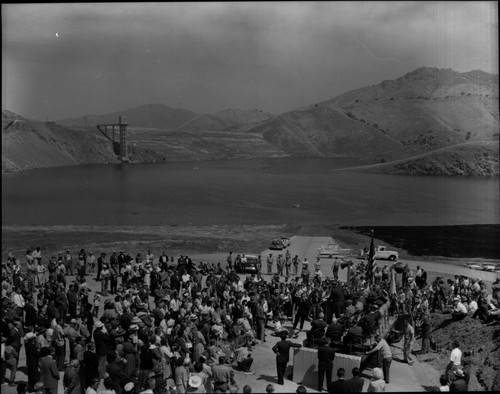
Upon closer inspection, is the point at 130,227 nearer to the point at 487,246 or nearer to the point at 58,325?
the point at 487,246

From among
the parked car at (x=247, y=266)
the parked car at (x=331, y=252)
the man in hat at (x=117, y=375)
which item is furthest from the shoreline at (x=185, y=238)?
the man in hat at (x=117, y=375)

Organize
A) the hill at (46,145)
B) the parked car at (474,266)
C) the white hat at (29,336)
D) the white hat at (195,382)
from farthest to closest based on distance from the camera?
the hill at (46,145), the parked car at (474,266), the white hat at (29,336), the white hat at (195,382)

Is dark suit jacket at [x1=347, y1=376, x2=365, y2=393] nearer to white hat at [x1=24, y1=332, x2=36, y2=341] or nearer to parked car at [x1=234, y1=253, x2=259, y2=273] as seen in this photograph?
white hat at [x1=24, y1=332, x2=36, y2=341]

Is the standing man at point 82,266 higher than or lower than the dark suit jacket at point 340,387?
lower

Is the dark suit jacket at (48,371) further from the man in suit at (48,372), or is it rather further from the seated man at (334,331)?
the seated man at (334,331)

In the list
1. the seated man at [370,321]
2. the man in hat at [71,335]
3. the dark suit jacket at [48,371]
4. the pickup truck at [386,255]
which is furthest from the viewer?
the pickup truck at [386,255]

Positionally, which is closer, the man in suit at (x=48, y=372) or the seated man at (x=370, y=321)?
the man in suit at (x=48, y=372)
